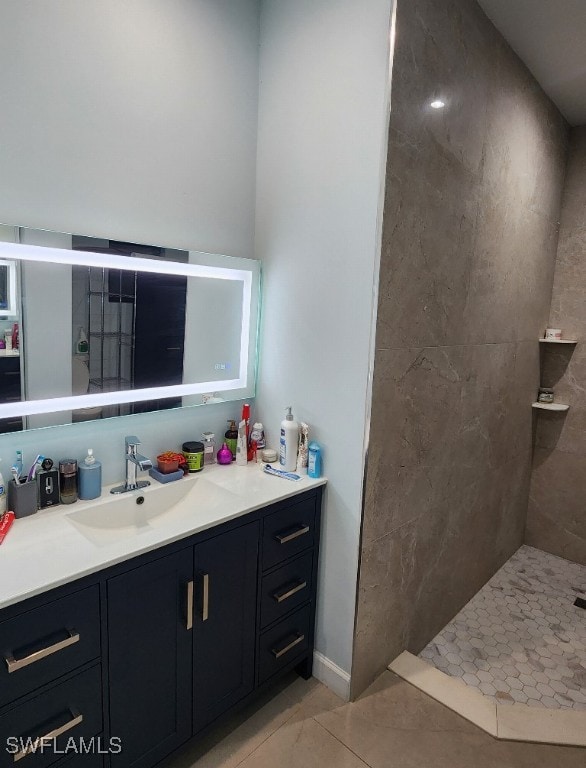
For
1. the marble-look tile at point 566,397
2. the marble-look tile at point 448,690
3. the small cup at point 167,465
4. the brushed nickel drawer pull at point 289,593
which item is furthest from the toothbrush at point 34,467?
the marble-look tile at point 566,397

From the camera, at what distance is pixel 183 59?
170cm

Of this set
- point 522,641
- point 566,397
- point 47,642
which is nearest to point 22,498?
point 47,642

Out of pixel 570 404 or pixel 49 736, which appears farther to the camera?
pixel 570 404

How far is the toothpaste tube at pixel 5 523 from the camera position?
1.29m

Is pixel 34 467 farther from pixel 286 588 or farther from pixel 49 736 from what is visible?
pixel 286 588

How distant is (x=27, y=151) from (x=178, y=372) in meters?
0.85

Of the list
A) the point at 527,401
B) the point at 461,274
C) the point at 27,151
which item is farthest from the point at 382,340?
the point at 527,401

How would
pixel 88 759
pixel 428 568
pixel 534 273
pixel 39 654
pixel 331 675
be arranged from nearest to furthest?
pixel 39 654 < pixel 88 759 < pixel 331 675 < pixel 428 568 < pixel 534 273

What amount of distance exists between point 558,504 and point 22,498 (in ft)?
10.1

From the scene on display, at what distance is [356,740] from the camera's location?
5.42ft

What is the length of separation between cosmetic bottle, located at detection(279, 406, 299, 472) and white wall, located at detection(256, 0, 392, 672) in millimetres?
54

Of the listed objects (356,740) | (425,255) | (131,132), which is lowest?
(356,740)

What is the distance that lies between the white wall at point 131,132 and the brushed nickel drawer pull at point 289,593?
0.69 metres

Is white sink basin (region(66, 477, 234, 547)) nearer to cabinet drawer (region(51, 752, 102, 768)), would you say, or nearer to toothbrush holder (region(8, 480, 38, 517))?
toothbrush holder (region(8, 480, 38, 517))
